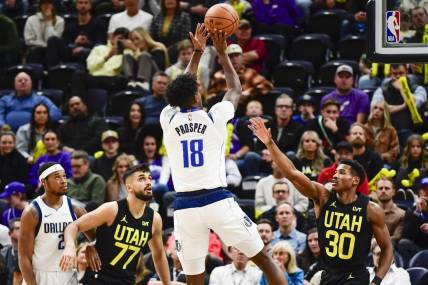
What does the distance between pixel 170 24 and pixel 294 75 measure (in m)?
2.22

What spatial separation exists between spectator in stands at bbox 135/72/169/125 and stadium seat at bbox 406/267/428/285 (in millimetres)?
4895

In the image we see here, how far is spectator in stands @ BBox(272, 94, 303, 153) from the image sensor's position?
49.1ft

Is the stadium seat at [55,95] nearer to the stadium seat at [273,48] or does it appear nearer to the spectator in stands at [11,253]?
the stadium seat at [273,48]

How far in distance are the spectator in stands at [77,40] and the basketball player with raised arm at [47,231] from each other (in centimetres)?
750

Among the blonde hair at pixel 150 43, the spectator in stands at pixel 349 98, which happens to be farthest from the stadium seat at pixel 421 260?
the blonde hair at pixel 150 43

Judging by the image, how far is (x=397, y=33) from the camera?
10.0 m

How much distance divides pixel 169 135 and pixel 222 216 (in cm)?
81

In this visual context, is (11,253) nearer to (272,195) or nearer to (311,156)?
(272,195)

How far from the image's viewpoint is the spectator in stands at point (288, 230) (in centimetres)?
1328

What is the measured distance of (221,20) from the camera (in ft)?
33.7

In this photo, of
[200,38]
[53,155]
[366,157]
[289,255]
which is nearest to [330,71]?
[366,157]

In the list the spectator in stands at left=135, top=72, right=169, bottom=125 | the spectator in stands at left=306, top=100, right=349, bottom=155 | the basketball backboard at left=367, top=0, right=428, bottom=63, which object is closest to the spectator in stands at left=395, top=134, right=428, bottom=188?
the spectator in stands at left=306, top=100, right=349, bottom=155

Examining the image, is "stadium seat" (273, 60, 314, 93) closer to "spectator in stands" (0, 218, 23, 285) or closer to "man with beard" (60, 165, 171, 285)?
"spectator in stands" (0, 218, 23, 285)

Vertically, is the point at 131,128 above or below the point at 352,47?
below
